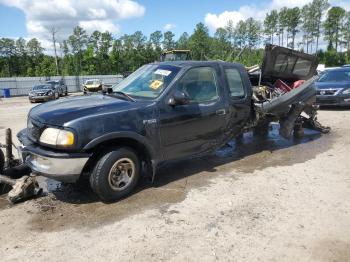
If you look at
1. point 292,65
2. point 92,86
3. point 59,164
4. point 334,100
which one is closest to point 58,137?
point 59,164

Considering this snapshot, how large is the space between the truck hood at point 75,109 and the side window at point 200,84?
974 millimetres

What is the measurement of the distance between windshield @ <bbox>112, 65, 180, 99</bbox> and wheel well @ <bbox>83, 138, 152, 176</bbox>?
0.78m

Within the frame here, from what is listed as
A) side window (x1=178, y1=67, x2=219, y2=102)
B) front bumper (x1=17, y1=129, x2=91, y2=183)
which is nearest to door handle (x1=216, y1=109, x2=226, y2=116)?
side window (x1=178, y1=67, x2=219, y2=102)

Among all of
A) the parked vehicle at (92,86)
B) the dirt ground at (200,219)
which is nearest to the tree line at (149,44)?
the parked vehicle at (92,86)

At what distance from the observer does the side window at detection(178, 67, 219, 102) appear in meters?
5.90

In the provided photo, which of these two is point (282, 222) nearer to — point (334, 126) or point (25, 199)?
point (25, 199)

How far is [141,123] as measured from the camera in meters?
5.22

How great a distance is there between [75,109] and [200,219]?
2142 mm

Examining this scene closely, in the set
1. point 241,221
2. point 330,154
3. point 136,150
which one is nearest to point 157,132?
point 136,150

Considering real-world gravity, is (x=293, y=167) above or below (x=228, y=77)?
below

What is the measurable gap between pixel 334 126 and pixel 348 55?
3043 inches

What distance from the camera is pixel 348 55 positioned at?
260 ft

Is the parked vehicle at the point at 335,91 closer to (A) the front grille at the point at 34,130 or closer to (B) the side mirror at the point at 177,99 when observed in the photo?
(B) the side mirror at the point at 177,99

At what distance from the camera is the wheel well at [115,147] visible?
494 centimetres
